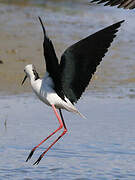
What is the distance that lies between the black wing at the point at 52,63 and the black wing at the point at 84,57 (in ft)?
0.20

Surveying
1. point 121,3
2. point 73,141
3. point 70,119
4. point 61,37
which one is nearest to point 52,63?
point 121,3

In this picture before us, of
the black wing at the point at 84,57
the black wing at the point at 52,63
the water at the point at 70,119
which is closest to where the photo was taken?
the black wing at the point at 52,63

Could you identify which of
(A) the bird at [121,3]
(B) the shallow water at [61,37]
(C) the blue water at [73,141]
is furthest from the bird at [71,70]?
(B) the shallow water at [61,37]

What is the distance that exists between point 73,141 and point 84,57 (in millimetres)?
1131

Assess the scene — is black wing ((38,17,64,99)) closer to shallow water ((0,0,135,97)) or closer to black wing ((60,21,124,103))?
black wing ((60,21,124,103))

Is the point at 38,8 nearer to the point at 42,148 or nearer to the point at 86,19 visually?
the point at 86,19

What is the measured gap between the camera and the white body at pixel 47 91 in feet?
18.7

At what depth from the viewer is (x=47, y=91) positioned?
18.8 feet

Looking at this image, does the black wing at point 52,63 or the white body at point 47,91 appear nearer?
the black wing at point 52,63

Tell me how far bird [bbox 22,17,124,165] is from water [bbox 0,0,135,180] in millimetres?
338

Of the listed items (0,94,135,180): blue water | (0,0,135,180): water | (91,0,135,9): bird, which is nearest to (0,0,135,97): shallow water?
(0,0,135,180): water

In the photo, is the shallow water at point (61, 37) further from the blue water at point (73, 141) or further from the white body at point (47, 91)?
the white body at point (47, 91)

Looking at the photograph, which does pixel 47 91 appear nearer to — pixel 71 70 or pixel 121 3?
pixel 71 70

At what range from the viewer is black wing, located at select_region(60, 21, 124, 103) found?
5598 millimetres
